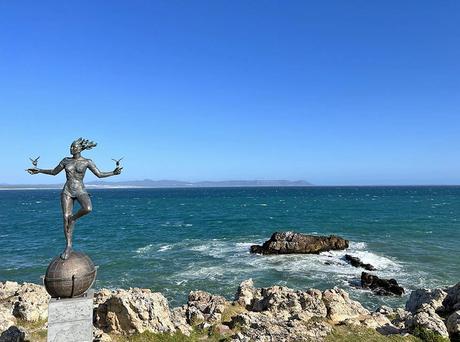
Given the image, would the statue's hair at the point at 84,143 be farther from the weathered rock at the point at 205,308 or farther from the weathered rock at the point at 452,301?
the weathered rock at the point at 452,301

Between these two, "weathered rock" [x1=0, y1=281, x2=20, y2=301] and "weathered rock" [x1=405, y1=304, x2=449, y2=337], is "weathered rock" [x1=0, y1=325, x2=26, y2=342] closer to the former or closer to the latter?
"weathered rock" [x1=0, y1=281, x2=20, y2=301]

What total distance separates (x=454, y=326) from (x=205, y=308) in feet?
32.7

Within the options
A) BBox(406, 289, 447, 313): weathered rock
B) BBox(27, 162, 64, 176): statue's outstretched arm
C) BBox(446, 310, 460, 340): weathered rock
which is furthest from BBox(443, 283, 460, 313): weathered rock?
BBox(27, 162, 64, 176): statue's outstretched arm

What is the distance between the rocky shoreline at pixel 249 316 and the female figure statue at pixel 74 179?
474 cm

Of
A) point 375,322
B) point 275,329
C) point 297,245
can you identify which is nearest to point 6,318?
point 275,329

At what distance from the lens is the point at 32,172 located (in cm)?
1016

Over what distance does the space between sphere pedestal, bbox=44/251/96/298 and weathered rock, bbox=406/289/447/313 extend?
14922mm

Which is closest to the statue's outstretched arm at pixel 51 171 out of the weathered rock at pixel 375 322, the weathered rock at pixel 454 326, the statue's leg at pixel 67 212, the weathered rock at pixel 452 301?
the statue's leg at pixel 67 212

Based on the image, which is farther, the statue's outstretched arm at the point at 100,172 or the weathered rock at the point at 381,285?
the weathered rock at the point at 381,285

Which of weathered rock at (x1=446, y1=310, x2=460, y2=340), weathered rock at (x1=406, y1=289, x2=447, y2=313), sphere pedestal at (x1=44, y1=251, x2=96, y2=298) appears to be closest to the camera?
sphere pedestal at (x1=44, y1=251, x2=96, y2=298)

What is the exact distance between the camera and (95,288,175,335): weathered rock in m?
13.4

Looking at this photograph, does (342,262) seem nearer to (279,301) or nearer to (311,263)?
(311,263)

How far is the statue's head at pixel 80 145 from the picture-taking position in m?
10.4

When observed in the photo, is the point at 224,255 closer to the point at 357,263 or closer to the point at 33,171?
the point at 357,263
